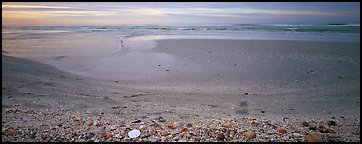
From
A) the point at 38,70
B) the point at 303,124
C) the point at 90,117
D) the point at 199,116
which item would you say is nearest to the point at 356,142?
the point at 303,124

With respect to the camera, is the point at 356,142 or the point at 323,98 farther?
the point at 323,98

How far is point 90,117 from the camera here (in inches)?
132

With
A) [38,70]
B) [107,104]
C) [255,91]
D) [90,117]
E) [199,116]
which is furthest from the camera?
[38,70]

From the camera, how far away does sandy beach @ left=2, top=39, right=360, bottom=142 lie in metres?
2.80

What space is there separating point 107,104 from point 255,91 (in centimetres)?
286

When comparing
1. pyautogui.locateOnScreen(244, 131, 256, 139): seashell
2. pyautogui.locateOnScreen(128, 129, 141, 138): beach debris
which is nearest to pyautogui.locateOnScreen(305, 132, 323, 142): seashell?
pyautogui.locateOnScreen(244, 131, 256, 139): seashell

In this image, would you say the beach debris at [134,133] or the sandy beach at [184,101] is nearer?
the beach debris at [134,133]

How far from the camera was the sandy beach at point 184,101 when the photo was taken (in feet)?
9.20

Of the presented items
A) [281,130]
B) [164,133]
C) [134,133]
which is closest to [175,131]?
[164,133]

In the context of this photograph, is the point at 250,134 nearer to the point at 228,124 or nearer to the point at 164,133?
the point at 228,124

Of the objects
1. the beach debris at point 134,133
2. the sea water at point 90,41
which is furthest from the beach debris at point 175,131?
the sea water at point 90,41

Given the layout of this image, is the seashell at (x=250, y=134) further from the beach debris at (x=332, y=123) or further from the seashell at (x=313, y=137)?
the beach debris at (x=332, y=123)

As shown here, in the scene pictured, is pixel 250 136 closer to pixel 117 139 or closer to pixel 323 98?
pixel 117 139

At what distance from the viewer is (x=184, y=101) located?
4375mm
